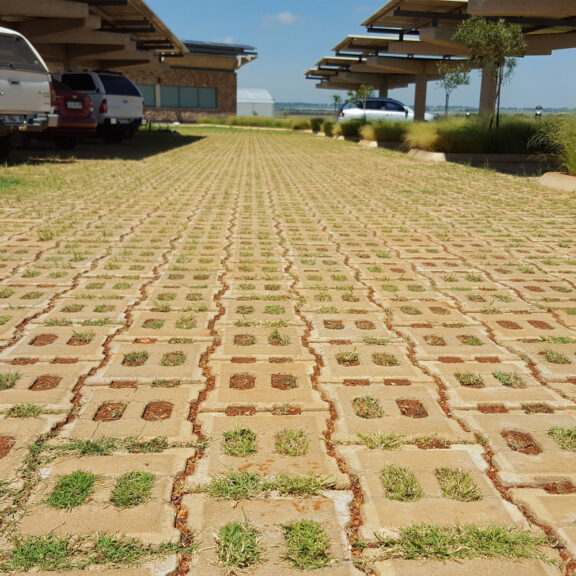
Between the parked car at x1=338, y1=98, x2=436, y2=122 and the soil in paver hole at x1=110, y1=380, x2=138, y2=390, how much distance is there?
29329 mm

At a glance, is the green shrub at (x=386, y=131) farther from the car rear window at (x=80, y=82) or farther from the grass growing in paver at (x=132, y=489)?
the grass growing in paver at (x=132, y=489)

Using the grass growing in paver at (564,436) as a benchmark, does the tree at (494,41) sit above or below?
above

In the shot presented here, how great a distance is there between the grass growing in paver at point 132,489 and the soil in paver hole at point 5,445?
1.83ft

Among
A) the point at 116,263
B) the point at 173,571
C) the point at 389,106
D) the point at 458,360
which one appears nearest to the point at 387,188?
the point at 116,263

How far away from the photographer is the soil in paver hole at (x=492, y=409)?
302cm

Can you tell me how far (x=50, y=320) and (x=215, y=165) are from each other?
12300mm

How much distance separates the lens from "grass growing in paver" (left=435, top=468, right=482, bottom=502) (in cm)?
232

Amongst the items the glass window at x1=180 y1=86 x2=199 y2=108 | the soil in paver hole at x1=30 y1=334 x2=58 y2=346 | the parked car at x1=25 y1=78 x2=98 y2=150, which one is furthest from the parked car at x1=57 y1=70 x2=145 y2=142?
the glass window at x1=180 y1=86 x2=199 y2=108

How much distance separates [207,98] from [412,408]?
55989 millimetres

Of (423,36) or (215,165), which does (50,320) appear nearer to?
(215,165)

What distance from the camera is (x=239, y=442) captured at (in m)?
2.67

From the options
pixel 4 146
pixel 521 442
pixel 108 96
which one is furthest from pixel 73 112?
pixel 521 442

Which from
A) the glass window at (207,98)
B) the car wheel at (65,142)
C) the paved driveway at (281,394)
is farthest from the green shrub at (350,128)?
the glass window at (207,98)

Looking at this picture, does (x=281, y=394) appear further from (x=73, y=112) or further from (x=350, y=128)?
(x=350, y=128)
